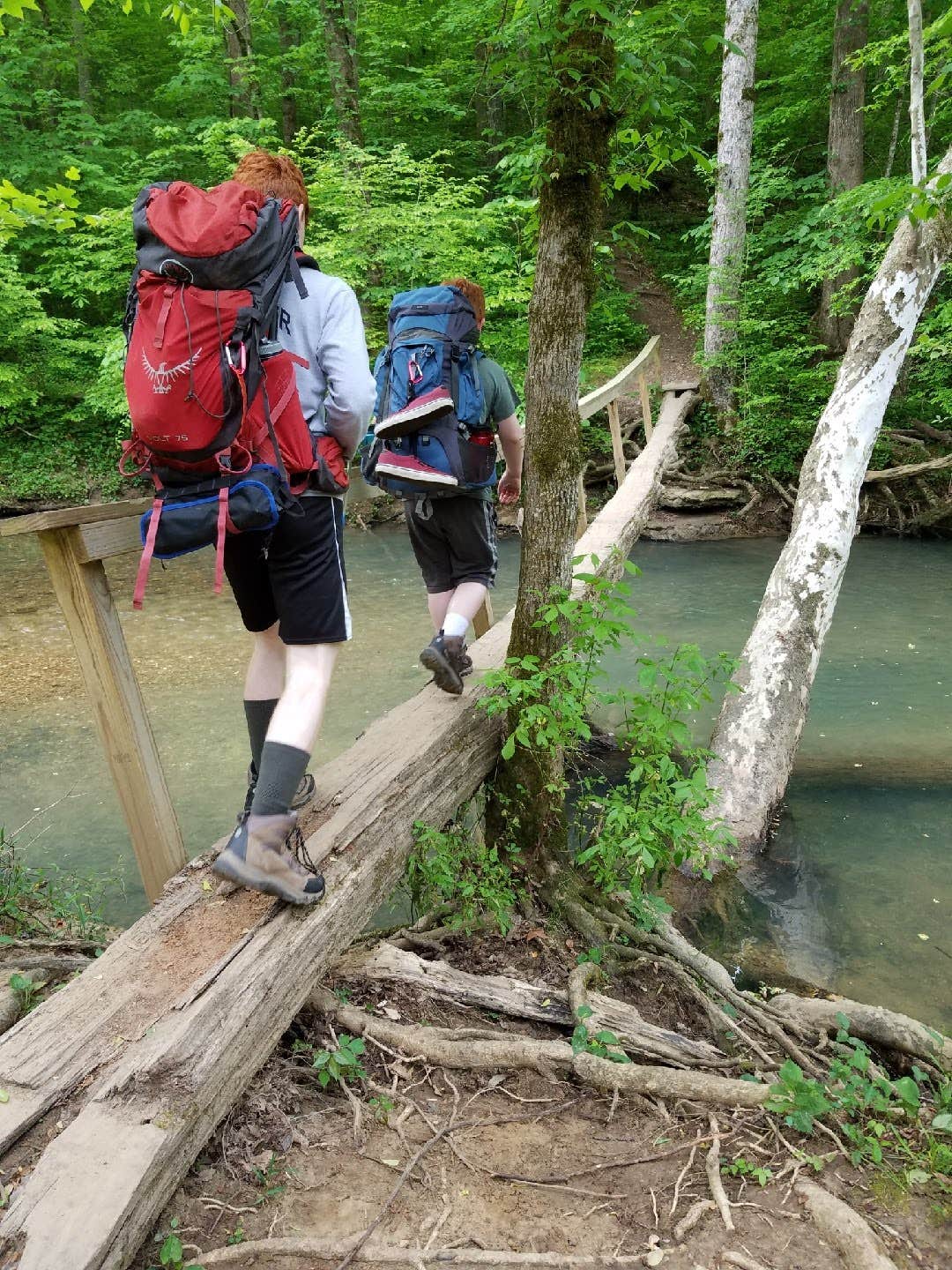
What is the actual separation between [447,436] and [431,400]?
0.57 feet

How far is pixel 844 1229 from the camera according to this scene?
5.36ft

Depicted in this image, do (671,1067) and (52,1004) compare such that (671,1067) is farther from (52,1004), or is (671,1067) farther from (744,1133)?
(52,1004)

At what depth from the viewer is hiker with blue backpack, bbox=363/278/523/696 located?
3271 mm

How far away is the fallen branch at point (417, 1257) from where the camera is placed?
1.57 metres

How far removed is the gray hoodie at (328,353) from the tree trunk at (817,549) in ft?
10.8

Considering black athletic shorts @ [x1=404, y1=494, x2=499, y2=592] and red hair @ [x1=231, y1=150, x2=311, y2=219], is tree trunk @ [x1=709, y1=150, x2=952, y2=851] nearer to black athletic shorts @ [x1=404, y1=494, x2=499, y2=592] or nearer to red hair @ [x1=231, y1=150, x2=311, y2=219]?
black athletic shorts @ [x1=404, y1=494, x2=499, y2=592]

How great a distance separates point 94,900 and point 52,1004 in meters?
2.35

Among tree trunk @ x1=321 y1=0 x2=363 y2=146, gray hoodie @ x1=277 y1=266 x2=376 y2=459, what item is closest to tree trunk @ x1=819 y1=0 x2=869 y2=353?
tree trunk @ x1=321 y1=0 x2=363 y2=146

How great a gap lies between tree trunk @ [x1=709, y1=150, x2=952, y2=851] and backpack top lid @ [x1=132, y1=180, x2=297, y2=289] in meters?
3.74

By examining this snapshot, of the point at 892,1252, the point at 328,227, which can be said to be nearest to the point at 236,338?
the point at 892,1252

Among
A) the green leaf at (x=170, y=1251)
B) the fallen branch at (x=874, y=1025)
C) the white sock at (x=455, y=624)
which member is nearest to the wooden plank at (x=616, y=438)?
the white sock at (x=455, y=624)

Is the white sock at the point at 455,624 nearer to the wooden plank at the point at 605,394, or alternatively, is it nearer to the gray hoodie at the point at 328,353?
the gray hoodie at the point at 328,353

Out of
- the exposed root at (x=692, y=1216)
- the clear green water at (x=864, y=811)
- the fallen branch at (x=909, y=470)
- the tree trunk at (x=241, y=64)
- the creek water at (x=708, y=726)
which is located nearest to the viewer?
the exposed root at (x=692, y=1216)

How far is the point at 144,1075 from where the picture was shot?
1.68 meters
